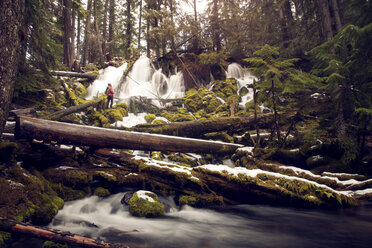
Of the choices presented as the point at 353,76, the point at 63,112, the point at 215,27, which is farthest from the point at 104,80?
the point at 353,76

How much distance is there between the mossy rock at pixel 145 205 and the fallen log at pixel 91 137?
1.63 m

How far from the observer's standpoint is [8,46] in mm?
4105

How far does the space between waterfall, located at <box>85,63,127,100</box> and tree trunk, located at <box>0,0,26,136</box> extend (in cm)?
1281

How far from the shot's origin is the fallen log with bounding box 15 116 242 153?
495cm

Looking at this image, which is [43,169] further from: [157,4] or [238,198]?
[157,4]

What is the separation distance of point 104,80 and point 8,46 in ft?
53.4

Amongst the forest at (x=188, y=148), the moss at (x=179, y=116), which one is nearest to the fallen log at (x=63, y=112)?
the forest at (x=188, y=148)

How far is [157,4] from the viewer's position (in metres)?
23.6

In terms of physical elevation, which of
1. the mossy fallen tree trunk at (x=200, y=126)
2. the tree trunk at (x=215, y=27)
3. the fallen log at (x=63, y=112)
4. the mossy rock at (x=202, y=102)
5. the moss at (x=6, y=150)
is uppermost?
the tree trunk at (x=215, y=27)

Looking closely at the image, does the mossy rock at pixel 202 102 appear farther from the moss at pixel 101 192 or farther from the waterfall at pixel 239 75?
the moss at pixel 101 192

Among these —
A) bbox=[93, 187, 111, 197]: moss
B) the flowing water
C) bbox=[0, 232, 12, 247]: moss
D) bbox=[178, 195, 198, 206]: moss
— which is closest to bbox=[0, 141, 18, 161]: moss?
the flowing water

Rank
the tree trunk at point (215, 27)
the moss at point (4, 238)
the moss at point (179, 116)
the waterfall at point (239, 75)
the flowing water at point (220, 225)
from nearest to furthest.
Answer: the moss at point (4, 238)
the flowing water at point (220, 225)
the moss at point (179, 116)
the waterfall at point (239, 75)
the tree trunk at point (215, 27)

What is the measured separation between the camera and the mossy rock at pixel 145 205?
14.5 ft

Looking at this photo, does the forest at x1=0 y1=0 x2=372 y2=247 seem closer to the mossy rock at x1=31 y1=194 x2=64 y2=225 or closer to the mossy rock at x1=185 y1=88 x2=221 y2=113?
the mossy rock at x1=31 y1=194 x2=64 y2=225
